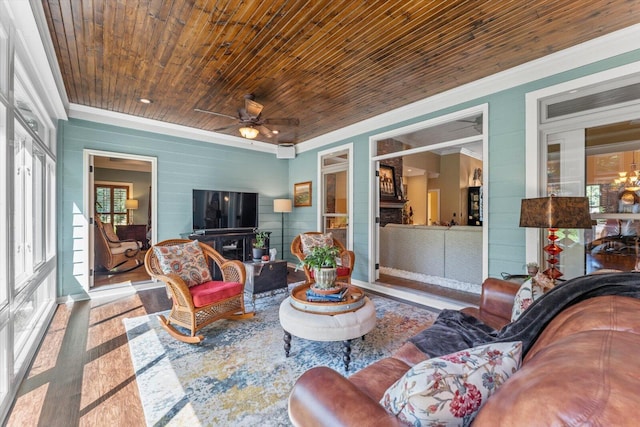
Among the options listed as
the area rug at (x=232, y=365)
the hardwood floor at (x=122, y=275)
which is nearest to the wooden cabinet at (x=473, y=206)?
the area rug at (x=232, y=365)

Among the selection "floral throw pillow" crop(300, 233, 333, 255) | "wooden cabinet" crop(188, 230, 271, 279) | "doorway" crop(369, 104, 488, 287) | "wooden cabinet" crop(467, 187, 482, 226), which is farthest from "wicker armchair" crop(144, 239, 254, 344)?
"wooden cabinet" crop(467, 187, 482, 226)

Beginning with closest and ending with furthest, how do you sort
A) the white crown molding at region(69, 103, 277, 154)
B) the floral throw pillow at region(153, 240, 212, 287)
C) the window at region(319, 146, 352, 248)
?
the floral throw pillow at region(153, 240, 212, 287) < the white crown molding at region(69, 103, 277, 154) < the window at region(319, 146, 352, 248)

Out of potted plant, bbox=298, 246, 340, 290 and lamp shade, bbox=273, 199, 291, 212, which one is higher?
lamp shade, bbox=273, 199, 291, 212

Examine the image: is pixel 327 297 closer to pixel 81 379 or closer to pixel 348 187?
pixel 81 379

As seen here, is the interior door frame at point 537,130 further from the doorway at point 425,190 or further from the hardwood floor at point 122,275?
the hardwood floor at point 122,275

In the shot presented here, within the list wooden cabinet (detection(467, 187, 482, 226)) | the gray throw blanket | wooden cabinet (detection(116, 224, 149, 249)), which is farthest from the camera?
wooden cabinet (detection(467, 187, 482, 226))

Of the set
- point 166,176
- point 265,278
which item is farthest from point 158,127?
point 265,278

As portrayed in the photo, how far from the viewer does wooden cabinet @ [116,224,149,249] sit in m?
Result: 7.92

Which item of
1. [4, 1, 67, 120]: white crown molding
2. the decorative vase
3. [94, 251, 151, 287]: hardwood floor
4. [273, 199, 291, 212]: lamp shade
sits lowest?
[94, 251, 151, 287]: hardwood floor

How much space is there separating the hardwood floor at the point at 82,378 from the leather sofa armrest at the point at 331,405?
1.30 metres

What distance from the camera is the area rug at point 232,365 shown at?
69.4 inches

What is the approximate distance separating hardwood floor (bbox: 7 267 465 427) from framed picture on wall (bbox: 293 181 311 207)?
3.48 metres

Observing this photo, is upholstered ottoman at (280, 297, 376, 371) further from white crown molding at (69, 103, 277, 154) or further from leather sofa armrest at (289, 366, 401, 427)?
white crown molding at (69, 103, 277, 154)

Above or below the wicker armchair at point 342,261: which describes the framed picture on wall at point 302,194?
above
